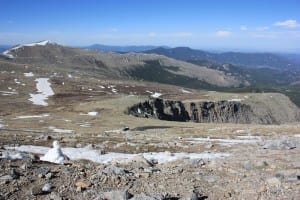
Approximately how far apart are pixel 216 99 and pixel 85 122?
104857 mm

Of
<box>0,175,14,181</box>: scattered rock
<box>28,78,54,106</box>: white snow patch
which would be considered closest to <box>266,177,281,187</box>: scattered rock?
<box>0,175,14,181</box>: scattered rock

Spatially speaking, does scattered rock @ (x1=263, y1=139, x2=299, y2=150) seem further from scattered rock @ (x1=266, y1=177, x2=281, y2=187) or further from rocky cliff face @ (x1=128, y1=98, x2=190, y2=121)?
rocky cliff face @ (x1=128, y1=98, x2=190, y2=121)

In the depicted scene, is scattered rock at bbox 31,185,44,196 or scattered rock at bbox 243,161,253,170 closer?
scattered rock at bbox 31,185,44,196

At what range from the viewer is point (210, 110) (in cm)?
15550

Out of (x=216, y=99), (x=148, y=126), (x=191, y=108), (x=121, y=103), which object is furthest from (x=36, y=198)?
(x=216, y=99)

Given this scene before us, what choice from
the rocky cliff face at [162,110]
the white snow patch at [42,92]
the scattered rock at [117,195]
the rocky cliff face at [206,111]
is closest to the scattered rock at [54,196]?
the scattered rock at [117,195]

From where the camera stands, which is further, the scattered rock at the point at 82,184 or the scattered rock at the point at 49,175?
the scattered rock at the point at 49,175

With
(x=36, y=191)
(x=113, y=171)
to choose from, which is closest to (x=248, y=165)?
(x=113, y=171)

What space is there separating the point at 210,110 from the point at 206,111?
3.60 metres

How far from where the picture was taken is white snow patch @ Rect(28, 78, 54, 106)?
129000 millimetres

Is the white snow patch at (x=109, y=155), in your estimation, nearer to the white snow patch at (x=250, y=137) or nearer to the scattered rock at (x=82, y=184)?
the scattered rock at (x=82, y=184)

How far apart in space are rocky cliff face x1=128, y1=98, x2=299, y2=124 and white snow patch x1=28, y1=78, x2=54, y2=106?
34.3m

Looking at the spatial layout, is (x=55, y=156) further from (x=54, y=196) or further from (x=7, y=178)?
(x=54, y=196)

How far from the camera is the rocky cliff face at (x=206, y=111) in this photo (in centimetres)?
11412
